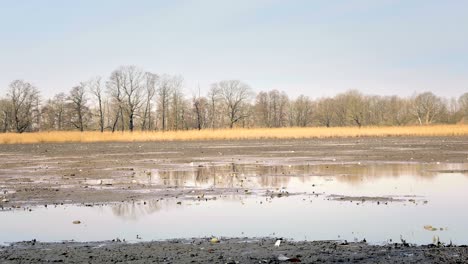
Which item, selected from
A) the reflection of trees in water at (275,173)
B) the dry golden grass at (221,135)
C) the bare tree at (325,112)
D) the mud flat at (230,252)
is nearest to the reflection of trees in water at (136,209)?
the mud flat at (230,252)

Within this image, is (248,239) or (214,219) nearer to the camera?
(248,239)

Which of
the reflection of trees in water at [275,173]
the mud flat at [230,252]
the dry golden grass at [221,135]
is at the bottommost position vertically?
the mud flat at [230,252]

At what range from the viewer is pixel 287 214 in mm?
12227

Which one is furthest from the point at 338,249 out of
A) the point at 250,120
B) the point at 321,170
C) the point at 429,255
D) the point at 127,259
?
the point at 250,120

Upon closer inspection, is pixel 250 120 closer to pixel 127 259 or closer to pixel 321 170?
pixel 321 170

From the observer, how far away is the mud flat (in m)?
7.83

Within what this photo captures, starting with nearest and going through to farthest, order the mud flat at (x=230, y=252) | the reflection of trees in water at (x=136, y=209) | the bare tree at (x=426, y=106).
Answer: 1. the mud flat at (x=230, y=252)
2. the reflection of trees in water at (x=136, y=209)
3. the bare tree at (x=426, y=106)

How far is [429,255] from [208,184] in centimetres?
1169

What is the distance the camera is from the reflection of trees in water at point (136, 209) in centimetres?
1268

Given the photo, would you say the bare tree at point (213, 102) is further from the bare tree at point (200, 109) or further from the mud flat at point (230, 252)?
the mud flat at point (230, 252)

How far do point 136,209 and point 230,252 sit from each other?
5.61 meters

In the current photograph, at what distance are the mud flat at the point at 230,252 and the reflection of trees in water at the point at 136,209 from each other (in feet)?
10.5

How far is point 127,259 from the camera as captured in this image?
317 inches

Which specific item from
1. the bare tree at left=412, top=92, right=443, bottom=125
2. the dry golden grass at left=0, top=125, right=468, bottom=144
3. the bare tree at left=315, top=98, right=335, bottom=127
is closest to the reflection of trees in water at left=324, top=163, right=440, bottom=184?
the dry golden grass at left=0, top=125, right=468, bottom=144
